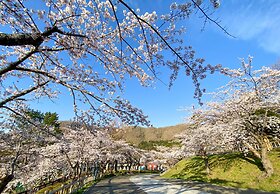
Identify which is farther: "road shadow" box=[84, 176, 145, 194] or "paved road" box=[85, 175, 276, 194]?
"road shadow" box=[84, 176, 145, 194]

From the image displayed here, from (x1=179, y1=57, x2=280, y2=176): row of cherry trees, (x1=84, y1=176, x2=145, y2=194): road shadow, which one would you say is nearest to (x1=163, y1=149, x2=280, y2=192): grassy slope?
(x1=179, y1=57, x2=280, y2=176): row of cherry trees

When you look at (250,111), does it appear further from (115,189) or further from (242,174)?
(115,189)

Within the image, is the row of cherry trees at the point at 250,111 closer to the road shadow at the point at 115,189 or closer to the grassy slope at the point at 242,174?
the grassy slope at the point at 242,174

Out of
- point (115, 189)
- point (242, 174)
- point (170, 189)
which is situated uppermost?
point (242, 174)

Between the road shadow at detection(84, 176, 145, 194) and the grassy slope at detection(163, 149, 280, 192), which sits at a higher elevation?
the grassy slope at detection(163, 149, 280, 192)

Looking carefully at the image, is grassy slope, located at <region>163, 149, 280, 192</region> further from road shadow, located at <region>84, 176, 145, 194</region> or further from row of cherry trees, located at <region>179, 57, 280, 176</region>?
road shadow, located at <region>84, 176, 145, 194</region>

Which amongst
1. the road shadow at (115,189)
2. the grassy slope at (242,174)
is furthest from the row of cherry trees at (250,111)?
the road shadow at (115,189)

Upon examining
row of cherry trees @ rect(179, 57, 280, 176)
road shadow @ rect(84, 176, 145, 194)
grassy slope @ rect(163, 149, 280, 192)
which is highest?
row of cherry trees @ rect(179, 57, 280, 176)

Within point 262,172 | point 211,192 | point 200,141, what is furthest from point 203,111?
point 211,192

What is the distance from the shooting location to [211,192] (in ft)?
36.0

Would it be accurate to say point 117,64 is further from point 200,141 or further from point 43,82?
point 200,141

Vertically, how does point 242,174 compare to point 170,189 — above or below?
above

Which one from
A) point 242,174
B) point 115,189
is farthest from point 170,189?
point 242,174

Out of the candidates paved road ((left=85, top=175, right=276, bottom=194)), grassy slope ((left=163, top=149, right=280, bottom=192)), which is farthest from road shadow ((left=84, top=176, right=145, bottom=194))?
grassy slope ((left=163, top=149, right=280, bottom=192))
